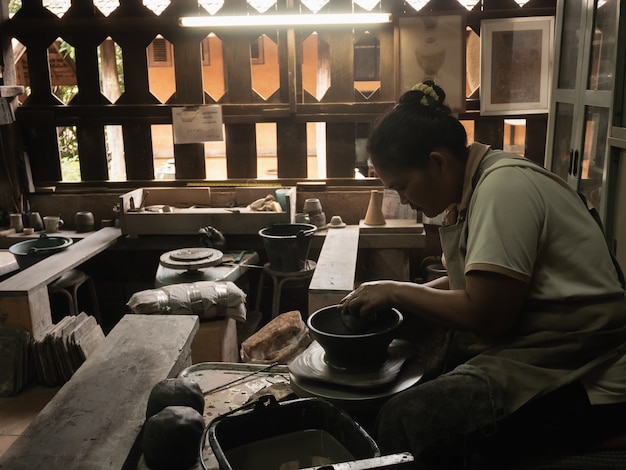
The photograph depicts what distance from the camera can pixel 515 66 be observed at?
5414 millimetres

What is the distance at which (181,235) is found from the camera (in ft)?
18.6

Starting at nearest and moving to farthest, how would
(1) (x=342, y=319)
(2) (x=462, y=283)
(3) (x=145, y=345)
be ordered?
(2) (x=462, y=283) < (1) (x=342, y=319) < (3) (x=145, y=345)

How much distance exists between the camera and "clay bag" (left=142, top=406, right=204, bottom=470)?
7.40 ft

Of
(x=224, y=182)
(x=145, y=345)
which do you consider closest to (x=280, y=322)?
(x=145, y=345)

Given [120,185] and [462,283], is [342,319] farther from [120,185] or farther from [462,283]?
[120,185]

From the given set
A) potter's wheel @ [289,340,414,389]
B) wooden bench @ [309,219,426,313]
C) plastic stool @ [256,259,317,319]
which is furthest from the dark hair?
plastic stool @ [256,259,317,319]

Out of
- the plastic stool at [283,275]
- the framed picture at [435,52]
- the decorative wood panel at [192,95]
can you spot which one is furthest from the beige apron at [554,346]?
the decorative wood panel at [192,95]

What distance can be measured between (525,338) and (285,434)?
98cm

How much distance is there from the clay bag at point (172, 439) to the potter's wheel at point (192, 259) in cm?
243

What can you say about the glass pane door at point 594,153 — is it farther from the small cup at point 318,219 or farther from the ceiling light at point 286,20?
the small cup at point 318,219

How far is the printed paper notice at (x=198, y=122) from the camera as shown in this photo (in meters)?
5.71

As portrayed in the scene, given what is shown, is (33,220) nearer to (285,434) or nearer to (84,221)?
(84,221)

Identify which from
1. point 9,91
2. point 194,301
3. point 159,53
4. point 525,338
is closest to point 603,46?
point 525,338

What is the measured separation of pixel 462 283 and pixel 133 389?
1.53 metres
